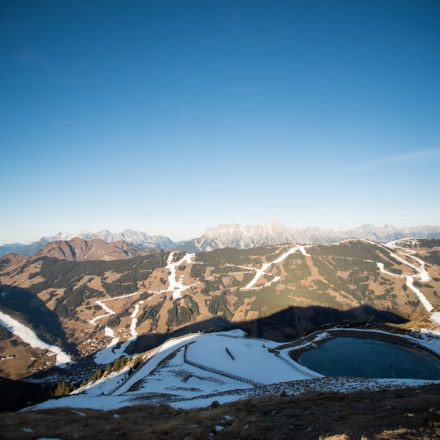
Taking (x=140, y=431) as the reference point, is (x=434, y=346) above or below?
below

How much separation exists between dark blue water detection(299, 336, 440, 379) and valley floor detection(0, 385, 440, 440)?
2999 centimetres

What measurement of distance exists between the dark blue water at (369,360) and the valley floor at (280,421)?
30.0 metres

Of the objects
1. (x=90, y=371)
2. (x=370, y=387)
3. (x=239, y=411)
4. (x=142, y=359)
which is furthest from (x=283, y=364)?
(x=90, y=371)

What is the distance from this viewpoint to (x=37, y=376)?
182 metres

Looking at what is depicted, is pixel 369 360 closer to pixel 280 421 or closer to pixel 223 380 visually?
pixel 223 380

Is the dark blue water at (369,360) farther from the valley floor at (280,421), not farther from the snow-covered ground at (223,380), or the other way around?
the valley floor at (280,421)

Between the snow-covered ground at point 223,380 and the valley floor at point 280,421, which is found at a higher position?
the valley floor at point 280,421

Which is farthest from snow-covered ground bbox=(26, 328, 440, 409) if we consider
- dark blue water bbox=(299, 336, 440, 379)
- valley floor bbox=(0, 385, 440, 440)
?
valley floor bbox=(0, 385, 440, 440)

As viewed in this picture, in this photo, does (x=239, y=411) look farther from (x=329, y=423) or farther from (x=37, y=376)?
(x=37, y=376)

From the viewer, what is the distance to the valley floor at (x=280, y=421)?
698 inches

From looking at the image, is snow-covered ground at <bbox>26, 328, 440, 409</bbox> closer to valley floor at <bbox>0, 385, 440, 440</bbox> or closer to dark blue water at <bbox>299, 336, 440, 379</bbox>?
dark blue water at <bbox>299, 336, 440, 379</bbox>

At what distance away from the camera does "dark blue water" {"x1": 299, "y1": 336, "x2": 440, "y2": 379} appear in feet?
176

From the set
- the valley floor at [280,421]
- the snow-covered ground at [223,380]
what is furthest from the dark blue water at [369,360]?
the valley floor at [280,421]

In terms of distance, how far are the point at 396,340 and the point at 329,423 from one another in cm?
6078
